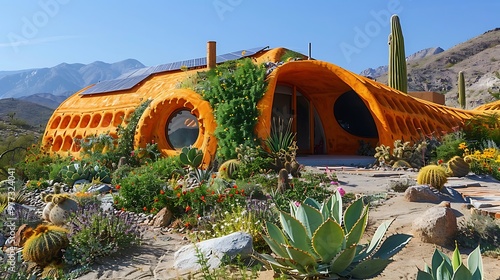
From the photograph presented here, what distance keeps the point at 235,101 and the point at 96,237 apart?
7016mm

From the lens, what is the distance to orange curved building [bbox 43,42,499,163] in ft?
39.7

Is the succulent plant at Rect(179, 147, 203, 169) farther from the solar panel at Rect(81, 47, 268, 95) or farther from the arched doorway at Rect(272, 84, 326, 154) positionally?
the solar panel at Rect(81, 47, 268, 95)

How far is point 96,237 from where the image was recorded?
4.79m

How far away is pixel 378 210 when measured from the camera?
5.98 meters

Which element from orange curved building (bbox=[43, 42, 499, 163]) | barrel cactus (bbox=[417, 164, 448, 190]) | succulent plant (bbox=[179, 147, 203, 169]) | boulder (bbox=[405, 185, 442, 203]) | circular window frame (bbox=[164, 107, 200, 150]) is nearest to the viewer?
boulder (bbox=[405, 185, 442, 203])

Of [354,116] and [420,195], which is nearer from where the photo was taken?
[420,195]

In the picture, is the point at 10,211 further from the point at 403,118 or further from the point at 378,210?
the point at 403,118

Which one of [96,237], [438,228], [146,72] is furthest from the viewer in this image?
[146,72]

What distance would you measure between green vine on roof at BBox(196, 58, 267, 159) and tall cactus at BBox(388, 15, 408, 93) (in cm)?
648

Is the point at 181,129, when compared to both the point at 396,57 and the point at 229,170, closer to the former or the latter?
the point at 229,170

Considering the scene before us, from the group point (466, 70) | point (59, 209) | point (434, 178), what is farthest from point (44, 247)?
point (466, 70)

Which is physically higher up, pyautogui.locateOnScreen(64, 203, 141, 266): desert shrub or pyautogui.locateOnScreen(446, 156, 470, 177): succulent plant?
pyautogui.locateOnScreen(446, 156, 470, 177): succulent plant

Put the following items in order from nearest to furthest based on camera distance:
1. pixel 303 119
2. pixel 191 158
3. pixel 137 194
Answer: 1. pixel 137 194
2. pixel 191 158
3. pixel 303 119

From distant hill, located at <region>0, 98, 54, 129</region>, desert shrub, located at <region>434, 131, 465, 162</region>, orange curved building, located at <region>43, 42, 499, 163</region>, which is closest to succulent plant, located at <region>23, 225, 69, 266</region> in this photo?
orange curved building, located at <region>43, 42, 499, 163</region>
